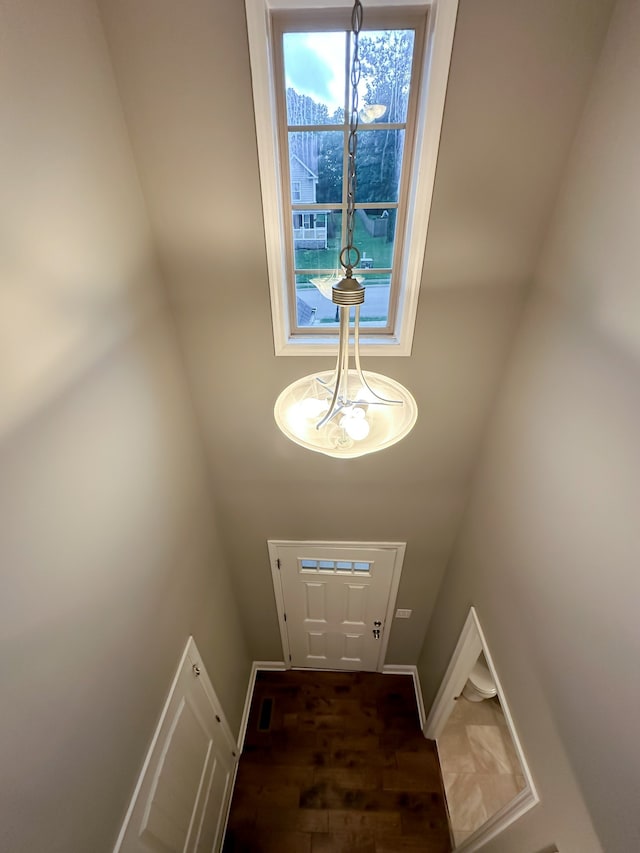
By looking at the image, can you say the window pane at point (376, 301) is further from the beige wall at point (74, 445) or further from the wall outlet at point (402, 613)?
the wall outlet at point (402, 613)

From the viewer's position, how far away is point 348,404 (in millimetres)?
1319

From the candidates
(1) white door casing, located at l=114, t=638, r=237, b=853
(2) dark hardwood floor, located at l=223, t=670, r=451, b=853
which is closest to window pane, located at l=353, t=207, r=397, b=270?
(1) white door casing, located at l=114, t=638, r=237, b=853

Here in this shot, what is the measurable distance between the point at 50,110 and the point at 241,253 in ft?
2.63

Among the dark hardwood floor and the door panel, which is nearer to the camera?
the dark hardwood floor

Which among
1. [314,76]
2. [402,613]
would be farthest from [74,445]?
[402,613]

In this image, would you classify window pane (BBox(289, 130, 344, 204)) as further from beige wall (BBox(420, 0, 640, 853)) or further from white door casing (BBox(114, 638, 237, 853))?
white door casing (BBox(114, 638, 237, 853))

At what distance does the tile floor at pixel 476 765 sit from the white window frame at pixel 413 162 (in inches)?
132

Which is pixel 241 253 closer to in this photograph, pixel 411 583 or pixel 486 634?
pixel 486 634

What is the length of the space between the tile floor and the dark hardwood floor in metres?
0.12

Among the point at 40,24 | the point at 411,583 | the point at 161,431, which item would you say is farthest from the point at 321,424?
the point at 411,583

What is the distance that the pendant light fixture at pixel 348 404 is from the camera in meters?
1.24

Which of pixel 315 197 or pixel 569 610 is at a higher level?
pixel 315 197

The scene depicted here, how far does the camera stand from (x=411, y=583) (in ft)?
10.7

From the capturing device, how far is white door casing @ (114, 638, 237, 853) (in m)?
1.83
